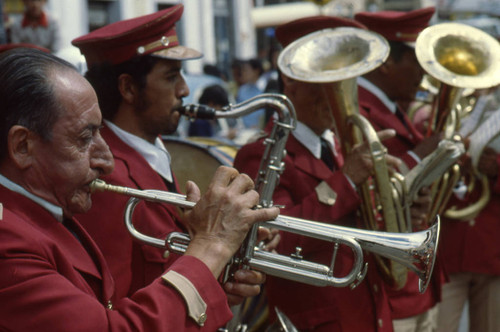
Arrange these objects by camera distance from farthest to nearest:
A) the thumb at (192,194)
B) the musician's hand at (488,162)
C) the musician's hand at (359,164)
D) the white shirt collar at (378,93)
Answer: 1. the musician's hand at (488,162)
2. the white shirt collar at (378,93)
3. the musician's hand at (359,164)
4. the thumb at (192,194)

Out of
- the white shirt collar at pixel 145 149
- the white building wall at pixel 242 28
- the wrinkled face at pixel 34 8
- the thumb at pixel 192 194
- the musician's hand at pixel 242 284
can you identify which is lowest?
the white building wall at pixel 242 28

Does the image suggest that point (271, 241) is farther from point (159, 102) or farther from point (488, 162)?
point (488, 162)

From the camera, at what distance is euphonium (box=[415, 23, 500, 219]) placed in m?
3.33

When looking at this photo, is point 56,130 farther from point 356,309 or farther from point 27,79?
point 356,309

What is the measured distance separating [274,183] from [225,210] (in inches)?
27.5

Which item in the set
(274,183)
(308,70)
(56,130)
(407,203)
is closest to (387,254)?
(274,183)

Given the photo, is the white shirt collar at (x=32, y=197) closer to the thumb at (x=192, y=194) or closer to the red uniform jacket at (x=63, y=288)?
the red uniform jacket at (x=63, y=288)

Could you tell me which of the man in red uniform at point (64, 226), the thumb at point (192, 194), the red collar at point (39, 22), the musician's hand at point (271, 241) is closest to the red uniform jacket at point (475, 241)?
the musician's hand at point (271, 241)

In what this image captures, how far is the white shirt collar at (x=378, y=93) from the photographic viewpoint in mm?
3639

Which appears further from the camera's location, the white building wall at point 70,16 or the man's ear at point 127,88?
the white building wall at point 70,16

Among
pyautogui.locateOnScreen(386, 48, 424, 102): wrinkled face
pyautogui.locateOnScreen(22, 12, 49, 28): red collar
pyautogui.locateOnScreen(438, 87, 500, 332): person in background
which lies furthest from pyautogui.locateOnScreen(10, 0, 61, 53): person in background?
pyautogui.locateOnScreen(438, 87, 500, 332): person in background

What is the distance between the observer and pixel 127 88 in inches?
106

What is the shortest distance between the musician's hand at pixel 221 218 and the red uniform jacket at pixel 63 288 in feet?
0.18

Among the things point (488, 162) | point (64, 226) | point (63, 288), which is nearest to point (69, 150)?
point (64, 226)
